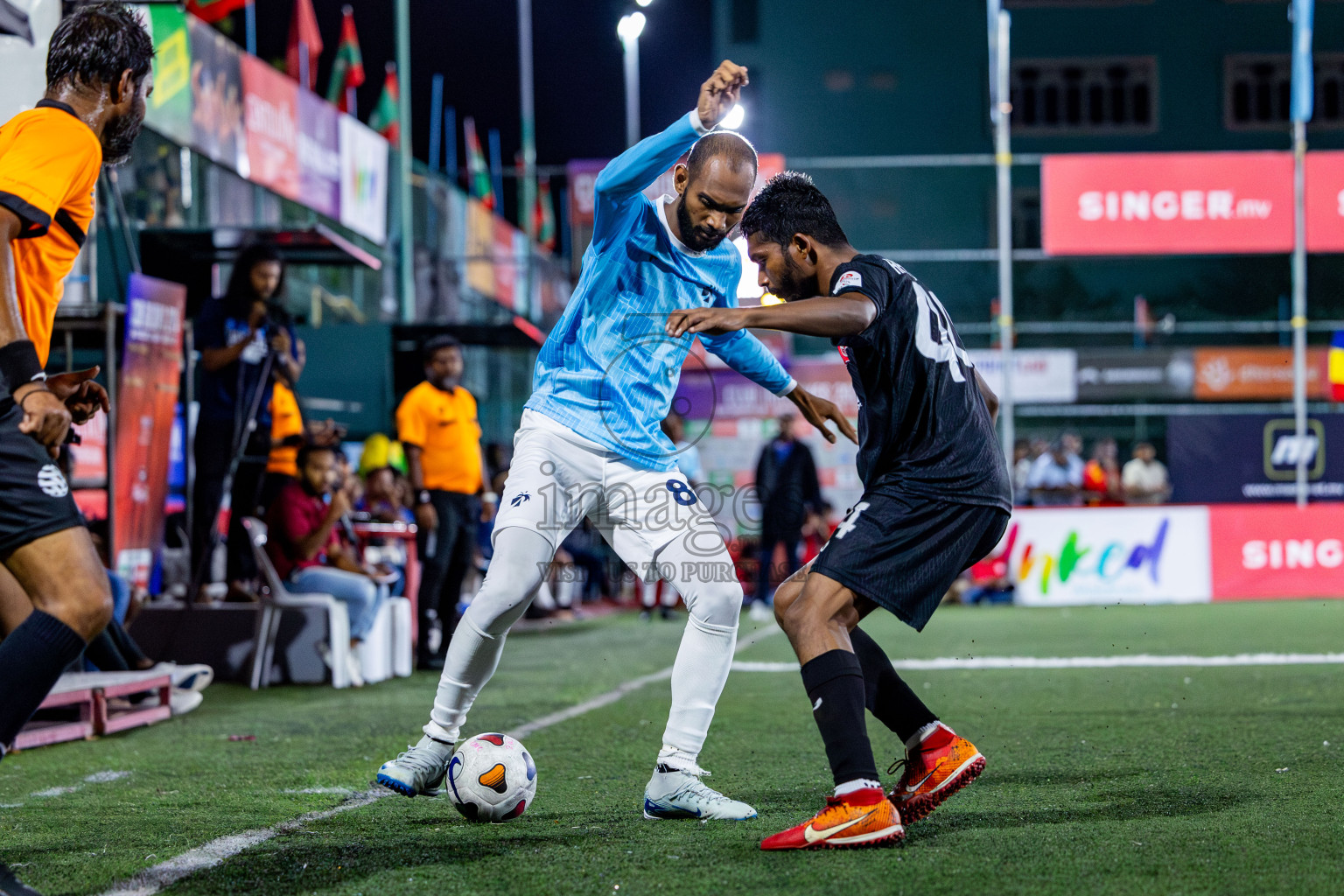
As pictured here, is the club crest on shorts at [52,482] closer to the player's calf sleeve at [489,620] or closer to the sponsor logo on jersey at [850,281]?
the player's calf sleeve at [489,620]

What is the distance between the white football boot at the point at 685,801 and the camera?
12.8 feet

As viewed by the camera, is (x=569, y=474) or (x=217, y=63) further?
(x=217, y=63)

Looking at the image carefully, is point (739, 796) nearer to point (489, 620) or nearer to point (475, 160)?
point (489, 620)

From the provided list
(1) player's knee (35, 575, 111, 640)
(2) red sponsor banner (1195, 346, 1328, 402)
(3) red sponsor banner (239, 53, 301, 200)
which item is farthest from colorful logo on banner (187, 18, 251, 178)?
(2) red sponsor banner (1195, 346, 1328, 402)

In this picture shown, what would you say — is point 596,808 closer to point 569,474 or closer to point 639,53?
point 569,474

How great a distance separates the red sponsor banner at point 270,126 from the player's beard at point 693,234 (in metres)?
11.8

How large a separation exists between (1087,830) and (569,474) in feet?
5.74

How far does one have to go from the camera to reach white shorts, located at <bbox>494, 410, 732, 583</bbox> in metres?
4.07

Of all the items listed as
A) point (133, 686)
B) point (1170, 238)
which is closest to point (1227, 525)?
point (1170, 238)

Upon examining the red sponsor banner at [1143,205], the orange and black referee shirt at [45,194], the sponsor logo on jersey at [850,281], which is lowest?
the sponsor logo on jersey at [850,281]

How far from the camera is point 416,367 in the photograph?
1642 cm

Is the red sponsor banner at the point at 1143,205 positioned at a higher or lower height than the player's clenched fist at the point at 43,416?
higher

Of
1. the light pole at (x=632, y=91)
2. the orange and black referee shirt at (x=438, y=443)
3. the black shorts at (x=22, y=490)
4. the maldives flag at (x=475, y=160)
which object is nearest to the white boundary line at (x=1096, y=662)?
the orange and black referee shirt at (x=438, y=443)

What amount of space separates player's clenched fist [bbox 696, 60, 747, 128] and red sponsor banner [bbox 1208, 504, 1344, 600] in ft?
46.6
